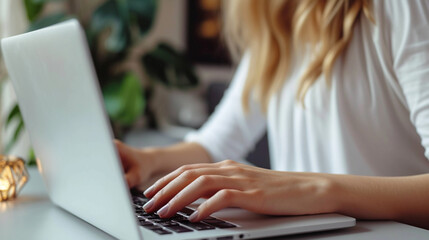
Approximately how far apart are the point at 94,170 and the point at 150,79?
263cm

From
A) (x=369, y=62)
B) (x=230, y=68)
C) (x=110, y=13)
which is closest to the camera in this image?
(x=369, y=62)

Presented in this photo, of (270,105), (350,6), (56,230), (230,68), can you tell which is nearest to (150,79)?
(230,68)

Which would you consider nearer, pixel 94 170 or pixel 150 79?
pixel 94 170

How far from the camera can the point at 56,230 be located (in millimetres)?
595

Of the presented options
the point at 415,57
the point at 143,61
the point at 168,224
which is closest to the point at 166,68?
the point at 143,61

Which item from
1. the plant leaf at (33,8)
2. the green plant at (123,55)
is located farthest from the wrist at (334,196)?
the plant leaf at (33,8)

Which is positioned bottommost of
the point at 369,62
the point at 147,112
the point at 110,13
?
the point at 147,112

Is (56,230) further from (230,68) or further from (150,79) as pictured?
(230,68)

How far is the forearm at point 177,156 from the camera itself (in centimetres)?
100

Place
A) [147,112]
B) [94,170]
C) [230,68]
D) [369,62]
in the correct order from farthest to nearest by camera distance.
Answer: [230,68] → [147,112] → [369,62] → [94,170]

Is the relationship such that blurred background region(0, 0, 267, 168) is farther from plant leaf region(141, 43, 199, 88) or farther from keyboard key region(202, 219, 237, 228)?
keyboard key region(202, 219, 237, 228)

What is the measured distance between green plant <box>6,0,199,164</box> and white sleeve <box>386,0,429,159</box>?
1.81 meters

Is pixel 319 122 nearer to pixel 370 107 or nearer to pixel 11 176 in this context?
pixel 370 107

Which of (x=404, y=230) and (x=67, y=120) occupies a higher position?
(x=67, y=120)
